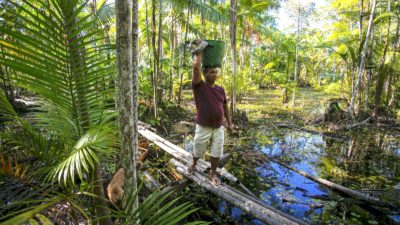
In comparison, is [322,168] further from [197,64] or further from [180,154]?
[197,64]

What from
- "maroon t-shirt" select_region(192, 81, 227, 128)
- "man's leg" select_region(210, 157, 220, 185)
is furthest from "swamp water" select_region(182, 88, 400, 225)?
"maroon t-shirt" select_region(192, 81, 227, 128)

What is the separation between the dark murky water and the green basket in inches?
94.7

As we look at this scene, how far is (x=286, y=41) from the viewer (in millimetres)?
18141

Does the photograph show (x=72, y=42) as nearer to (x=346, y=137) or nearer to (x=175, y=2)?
(x=175, y=2)

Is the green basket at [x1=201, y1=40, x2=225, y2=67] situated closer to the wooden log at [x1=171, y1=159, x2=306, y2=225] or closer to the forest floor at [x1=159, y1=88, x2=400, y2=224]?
the wooden log at [x1=171, y1=159, x2=306, y2=225]

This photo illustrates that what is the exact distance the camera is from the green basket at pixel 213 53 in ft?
10.8

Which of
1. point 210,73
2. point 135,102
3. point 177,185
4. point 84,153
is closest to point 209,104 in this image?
point 210,73

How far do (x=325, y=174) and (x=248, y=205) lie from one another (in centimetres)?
324

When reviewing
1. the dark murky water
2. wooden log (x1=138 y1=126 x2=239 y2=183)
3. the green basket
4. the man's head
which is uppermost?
the green basket

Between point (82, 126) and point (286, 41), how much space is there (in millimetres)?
18226

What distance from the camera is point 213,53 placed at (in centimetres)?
330

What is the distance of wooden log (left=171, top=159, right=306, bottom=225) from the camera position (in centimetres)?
309

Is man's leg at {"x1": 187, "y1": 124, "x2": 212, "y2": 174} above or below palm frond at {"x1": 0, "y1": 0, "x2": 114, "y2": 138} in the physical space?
below

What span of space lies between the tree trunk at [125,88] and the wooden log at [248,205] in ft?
5.87
